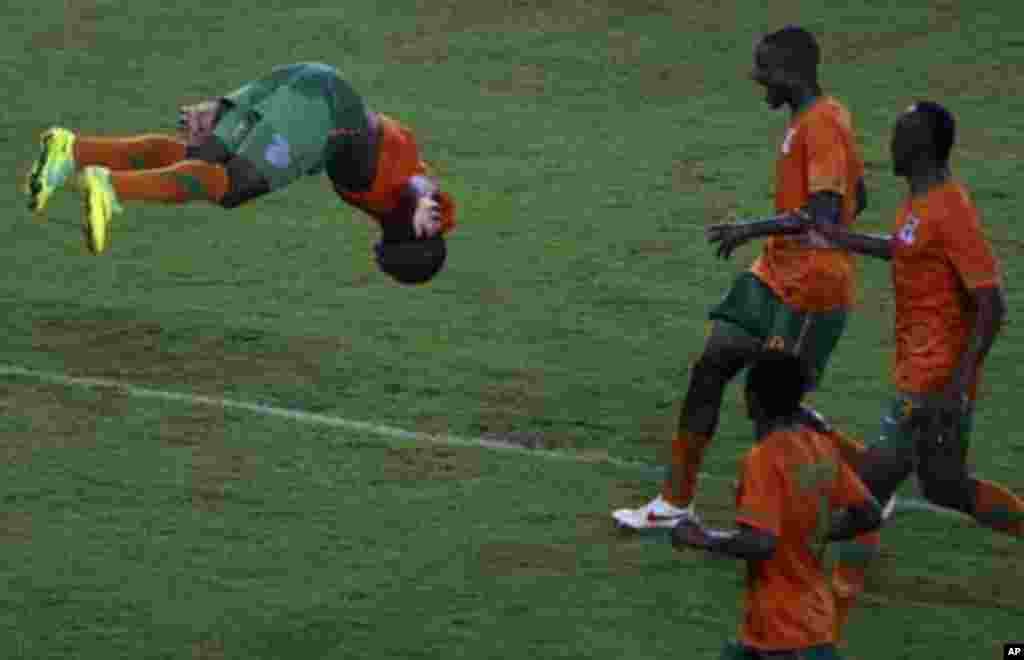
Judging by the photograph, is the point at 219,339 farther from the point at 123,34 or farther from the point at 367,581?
the point at 123,34

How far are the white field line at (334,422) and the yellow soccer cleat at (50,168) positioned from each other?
9.36ft

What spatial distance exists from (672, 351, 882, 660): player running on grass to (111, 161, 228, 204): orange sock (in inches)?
123

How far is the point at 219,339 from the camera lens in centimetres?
1488

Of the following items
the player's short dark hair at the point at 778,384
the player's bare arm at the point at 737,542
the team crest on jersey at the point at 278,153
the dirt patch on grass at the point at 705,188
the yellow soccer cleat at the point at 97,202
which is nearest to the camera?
the player's bare arm at the point at 737,542

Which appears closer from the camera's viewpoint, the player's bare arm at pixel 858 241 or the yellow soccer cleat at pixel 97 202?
the yellow soccer cleat at pixel 97 202

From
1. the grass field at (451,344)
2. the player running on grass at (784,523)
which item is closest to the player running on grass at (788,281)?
the grass field at (451,344)

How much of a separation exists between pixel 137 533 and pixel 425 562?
1460 millimetres

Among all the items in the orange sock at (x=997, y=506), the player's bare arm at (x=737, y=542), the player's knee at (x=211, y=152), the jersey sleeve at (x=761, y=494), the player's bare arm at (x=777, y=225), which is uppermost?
the player's knee at (x=211, y=152)

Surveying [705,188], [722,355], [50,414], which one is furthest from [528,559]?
[705,188]

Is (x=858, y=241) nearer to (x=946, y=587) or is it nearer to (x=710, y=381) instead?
(x=710, y=381)

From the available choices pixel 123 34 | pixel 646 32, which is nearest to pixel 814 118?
pixel 646 32

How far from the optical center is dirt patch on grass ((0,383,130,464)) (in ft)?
43.0

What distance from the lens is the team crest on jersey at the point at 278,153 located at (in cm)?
1127

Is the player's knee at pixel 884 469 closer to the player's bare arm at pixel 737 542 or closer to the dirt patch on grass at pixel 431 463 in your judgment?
the player's bare arm at pixel 737 542
